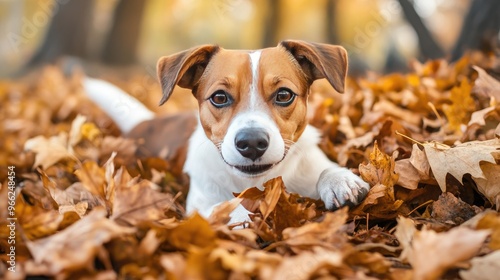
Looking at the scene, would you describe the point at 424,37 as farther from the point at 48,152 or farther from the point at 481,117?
the point at 48,152

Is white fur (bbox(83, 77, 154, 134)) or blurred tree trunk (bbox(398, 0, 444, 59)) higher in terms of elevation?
blurred tree trunk (bbox(398, 0, 444, 59))

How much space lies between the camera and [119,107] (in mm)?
4691

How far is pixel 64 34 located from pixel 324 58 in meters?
9.47

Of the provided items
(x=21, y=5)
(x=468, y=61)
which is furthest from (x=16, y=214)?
(x=21, y=5)

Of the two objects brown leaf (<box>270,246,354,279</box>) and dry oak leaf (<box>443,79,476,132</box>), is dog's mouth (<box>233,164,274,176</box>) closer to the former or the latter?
brown leaf (<box>270,246,354,279</box>)

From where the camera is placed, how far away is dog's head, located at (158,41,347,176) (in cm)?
233

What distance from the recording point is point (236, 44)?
81.9ft

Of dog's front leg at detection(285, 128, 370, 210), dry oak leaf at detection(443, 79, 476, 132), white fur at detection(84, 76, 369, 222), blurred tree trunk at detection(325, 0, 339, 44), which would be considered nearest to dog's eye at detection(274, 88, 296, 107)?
white fur at detection(84, 76, 369, 222)

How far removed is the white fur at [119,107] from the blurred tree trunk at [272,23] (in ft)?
40.5

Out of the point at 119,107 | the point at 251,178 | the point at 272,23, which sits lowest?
the point at 272,23

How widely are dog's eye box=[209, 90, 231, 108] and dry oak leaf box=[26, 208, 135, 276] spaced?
1067 millimetres

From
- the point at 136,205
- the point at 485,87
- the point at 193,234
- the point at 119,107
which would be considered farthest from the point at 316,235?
the point at 119,107

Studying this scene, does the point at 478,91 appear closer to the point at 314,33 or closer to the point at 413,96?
the point at 413,96

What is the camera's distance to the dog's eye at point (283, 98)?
2.56 metres
